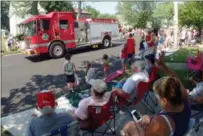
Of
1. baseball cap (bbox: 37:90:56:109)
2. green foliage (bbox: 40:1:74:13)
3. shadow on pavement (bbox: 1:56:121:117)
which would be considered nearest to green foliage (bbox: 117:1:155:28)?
green foliage (bbox: 40:1:74:13)

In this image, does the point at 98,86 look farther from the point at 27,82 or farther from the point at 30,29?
the point at 30,29

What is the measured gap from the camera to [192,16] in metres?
25.3

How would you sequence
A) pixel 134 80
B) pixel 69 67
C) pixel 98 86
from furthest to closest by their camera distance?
pixel 69 67
pixel 134 80
pixel 98 86

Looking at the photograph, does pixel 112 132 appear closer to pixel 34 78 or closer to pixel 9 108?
pixel 9 108

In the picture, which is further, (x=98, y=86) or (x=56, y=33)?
(x=56, y=33)

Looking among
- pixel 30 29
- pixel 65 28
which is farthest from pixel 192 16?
pixel 30 29

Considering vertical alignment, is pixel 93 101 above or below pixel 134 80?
below

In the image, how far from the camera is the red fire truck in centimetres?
1569

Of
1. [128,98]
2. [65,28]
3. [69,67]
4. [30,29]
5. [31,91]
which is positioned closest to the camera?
[128,98]

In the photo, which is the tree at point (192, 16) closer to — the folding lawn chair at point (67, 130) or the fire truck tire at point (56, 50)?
the fire truck tire at point (56, 50)

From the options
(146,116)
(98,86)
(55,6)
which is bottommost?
(146,116)

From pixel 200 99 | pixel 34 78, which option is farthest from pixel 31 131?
pixel 34 78

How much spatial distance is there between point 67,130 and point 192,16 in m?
23.8

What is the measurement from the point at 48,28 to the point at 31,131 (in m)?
12.9
